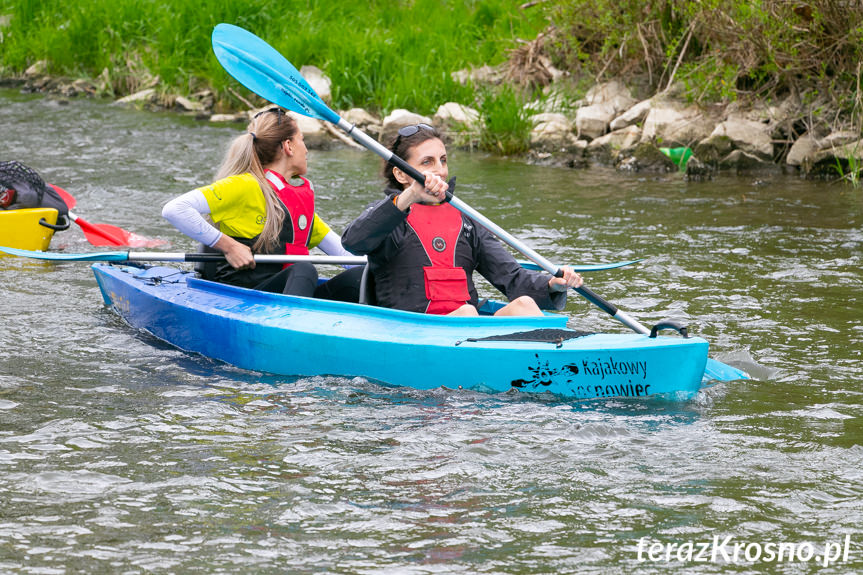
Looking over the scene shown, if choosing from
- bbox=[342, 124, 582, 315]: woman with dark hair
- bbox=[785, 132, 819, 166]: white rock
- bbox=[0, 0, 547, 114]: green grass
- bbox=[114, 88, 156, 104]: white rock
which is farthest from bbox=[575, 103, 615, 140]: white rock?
bbox=[342, 124, 582, 315]: woman with dark hair

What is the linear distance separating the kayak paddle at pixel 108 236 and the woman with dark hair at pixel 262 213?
1.87m

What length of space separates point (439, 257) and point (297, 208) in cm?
87

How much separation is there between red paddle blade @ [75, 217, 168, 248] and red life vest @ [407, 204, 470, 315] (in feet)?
9.44

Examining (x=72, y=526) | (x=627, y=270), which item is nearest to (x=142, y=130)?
(x=627, y=270)

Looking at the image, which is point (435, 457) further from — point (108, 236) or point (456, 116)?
point (456, 116)

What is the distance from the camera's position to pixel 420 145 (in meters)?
4.19

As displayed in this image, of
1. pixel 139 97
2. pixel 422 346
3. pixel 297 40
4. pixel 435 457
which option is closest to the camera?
pixel 435 457

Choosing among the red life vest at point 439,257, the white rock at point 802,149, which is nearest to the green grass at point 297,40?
the white rock at point 802,149

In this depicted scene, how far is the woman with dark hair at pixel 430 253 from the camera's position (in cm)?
412

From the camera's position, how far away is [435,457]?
3.36 metres

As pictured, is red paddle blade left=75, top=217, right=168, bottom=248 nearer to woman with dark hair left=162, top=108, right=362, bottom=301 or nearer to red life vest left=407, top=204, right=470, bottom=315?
woman with dark hair left=162, top=108, right=362, bottom=301

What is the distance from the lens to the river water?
108 inches

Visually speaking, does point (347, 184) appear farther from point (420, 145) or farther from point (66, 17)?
point (66, 17)
